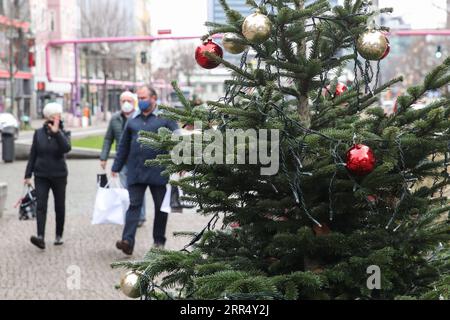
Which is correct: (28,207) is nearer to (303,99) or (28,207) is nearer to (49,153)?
(49,153)

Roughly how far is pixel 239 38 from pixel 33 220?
8.33 m

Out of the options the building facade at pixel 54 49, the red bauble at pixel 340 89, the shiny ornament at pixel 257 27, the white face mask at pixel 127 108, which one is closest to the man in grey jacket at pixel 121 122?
the white face mask at pixel 127 108

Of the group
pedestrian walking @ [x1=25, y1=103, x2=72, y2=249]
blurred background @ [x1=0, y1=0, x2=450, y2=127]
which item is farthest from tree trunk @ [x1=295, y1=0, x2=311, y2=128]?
blurred background @ [x1=0, y1=0, x2=450, y2=127]

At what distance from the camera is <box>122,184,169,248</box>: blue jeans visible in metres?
8.22

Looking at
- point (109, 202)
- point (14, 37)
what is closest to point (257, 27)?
point (109, 202)

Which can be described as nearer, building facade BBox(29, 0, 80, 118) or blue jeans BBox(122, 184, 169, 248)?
blue jeans BBox(122, 184, 169, 248)

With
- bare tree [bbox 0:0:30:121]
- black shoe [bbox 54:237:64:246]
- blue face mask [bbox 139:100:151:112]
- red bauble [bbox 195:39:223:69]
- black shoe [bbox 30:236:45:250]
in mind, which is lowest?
black shoe [bbox 54:237:64:246]

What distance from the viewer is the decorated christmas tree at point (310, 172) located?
9.78 feet

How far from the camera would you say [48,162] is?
345 inches

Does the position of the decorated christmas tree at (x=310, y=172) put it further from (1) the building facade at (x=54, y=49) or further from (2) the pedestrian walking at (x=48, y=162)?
(1) the building facade at (x=54, y=49)

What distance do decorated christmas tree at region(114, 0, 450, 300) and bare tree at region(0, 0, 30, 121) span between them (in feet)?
139

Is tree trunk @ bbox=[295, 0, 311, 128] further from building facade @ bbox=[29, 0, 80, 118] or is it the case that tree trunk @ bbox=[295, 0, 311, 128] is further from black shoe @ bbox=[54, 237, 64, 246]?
building facade @ bbox=[29, 0, 80, 118]

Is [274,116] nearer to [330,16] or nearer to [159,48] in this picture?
[330,16]

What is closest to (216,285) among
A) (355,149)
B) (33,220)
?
(355,149)
